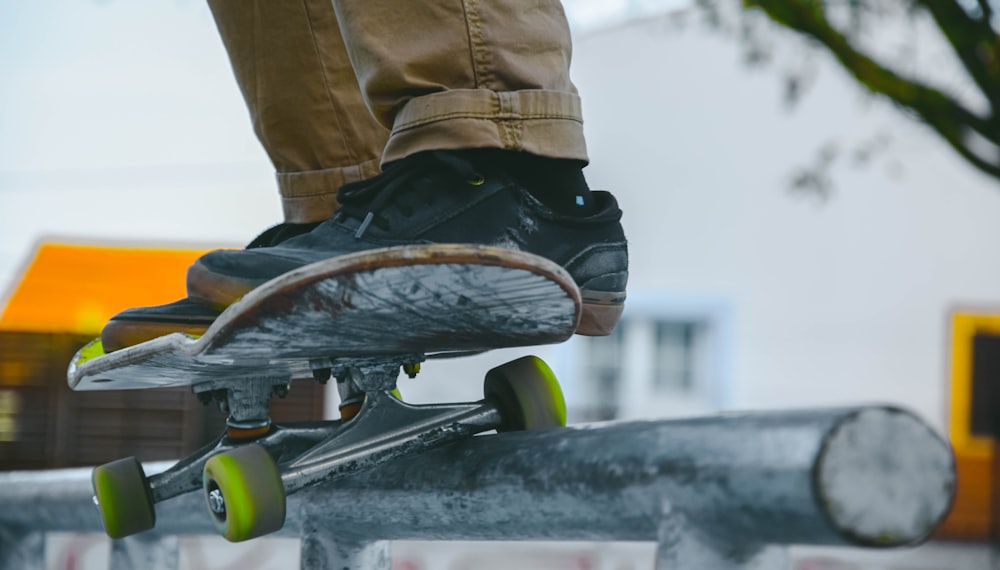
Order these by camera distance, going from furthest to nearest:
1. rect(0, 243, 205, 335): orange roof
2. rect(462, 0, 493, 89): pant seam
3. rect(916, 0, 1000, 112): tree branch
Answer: rect(0, 243, 205, 335): orange roof
rect(916, 0, 1000, 112): tree branch
rect(462, 0, 493, 89): pant seam

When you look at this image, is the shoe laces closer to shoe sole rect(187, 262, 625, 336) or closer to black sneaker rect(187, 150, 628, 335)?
black sneaker rect(187, 150, 628, 335)

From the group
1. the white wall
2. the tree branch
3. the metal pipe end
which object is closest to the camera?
the metal pipe end

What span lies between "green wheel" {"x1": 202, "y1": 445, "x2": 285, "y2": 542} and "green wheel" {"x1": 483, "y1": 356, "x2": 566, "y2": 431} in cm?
29

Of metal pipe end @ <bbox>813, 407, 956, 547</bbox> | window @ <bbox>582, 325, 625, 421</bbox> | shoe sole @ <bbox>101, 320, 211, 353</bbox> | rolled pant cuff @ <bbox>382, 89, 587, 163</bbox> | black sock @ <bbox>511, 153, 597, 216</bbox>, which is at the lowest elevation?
window @ <bbox>582, 325, 625, 421</bbox>

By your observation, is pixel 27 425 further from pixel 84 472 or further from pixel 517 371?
pixel 517 371

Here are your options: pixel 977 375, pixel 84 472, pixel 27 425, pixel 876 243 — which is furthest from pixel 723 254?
pixel 84 472

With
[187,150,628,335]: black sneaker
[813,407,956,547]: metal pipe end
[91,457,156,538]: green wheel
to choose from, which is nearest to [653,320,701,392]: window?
[91,457,156,538]: green wheel

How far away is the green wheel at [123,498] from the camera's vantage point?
146cm

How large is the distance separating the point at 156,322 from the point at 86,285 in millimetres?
7622

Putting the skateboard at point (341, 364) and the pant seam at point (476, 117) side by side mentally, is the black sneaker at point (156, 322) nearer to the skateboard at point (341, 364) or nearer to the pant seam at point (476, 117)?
the skateboard at point (341, 364)

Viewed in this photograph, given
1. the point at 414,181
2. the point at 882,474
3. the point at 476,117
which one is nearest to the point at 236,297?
the point at 414,181

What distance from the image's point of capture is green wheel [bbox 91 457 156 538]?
4.79 ft

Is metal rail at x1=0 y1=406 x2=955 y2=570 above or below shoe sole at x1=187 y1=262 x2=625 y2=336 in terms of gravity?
below

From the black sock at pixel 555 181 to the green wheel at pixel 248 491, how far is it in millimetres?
418
